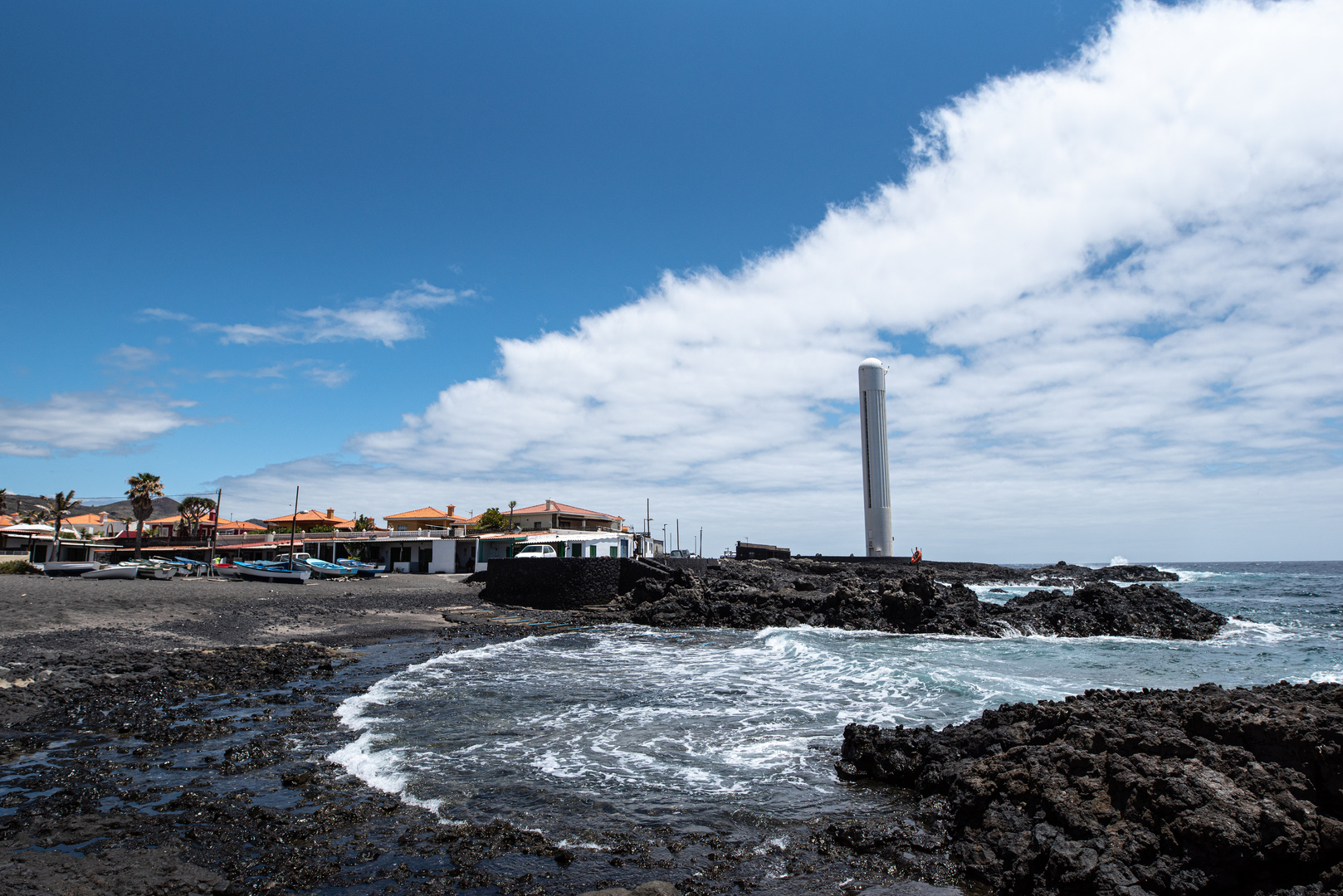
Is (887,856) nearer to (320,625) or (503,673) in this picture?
(503,673)

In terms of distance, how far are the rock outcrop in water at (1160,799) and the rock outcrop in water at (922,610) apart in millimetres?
20207

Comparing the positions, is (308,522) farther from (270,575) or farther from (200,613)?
(200,613)

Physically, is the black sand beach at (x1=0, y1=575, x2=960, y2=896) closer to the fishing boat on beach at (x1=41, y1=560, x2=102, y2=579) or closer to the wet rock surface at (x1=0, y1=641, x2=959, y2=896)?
the wet rock surface at (x1=0, y1=641, x2=959, y2=896)

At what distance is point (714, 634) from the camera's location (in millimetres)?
26766

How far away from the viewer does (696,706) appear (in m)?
13.4

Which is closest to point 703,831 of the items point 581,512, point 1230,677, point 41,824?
point 41,824

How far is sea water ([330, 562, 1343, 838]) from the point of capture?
27.2 ft

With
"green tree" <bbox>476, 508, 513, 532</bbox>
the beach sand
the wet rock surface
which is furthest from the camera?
"green tree" <bbox>476, 508, 513, 532</bbox>

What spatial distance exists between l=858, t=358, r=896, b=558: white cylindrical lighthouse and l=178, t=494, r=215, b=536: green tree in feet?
191

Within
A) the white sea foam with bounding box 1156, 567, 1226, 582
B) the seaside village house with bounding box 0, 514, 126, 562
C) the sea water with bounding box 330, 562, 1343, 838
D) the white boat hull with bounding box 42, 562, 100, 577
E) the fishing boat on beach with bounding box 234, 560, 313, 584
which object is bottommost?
the white sea foam with bounding box 1156, 567, 1226, 582

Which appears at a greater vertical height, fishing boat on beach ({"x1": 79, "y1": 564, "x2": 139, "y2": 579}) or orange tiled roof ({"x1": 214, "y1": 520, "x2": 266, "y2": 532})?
orange tiled roof ({"x1": 214, "y1": 520, "x2": 266, "y2": 532})

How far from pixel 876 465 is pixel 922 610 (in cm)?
3283

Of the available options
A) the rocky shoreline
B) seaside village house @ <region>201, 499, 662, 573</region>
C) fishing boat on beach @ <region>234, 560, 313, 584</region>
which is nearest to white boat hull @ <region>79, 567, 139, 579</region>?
fishing boat on beach @ <region>234, 560, 313, 584</region>

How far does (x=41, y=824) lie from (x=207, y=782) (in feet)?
5.31
